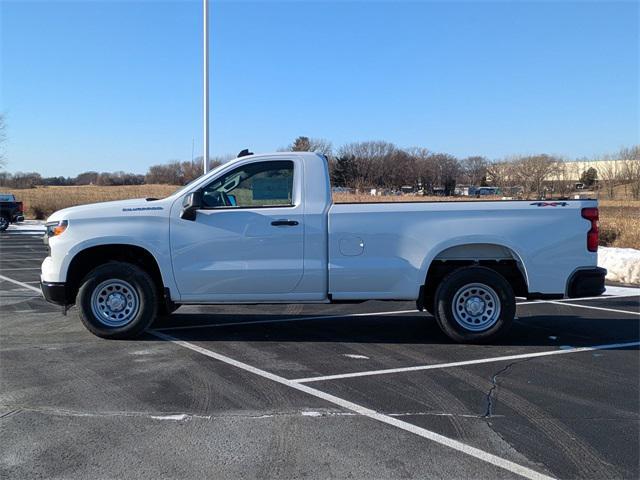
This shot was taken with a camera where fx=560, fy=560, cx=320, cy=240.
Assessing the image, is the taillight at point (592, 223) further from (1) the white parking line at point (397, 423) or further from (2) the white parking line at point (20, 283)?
(2) the white parking line at point (20, 283)

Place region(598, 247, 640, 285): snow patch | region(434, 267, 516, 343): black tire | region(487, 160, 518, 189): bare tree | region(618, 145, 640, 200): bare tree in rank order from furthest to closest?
region(618, 145, 640, 200): bare tree < region(487, 160, 518, 189): bare tree < region(598, 247, 640, 285): snow patch < region(434, 267, 516, 343): black tire

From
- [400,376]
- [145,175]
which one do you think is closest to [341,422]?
[400,376]

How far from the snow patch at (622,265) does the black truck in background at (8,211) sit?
2538cm

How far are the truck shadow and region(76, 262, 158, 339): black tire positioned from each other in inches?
14.2

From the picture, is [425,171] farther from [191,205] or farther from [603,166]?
[191,205]

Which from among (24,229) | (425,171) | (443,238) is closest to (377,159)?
(425,171)

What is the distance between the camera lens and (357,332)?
7152mm

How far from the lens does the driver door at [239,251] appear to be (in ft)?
20.8

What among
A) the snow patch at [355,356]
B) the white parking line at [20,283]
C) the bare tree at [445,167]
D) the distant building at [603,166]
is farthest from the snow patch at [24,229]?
the distant building at [603,166]

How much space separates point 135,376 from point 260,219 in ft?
7.04

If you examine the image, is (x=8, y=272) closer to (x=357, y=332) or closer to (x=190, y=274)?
(x=190, y=274)

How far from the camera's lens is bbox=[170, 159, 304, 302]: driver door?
6.35 meters

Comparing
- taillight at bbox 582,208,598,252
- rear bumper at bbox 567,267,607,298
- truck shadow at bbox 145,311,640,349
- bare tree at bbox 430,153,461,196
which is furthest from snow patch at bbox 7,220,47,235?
bare tree at bbox 430,153,461,196

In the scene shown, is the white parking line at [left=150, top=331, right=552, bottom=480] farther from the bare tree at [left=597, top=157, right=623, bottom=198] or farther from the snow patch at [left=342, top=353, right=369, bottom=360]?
the bare tree at [left=597, top=157, right=623, bottom=198]
